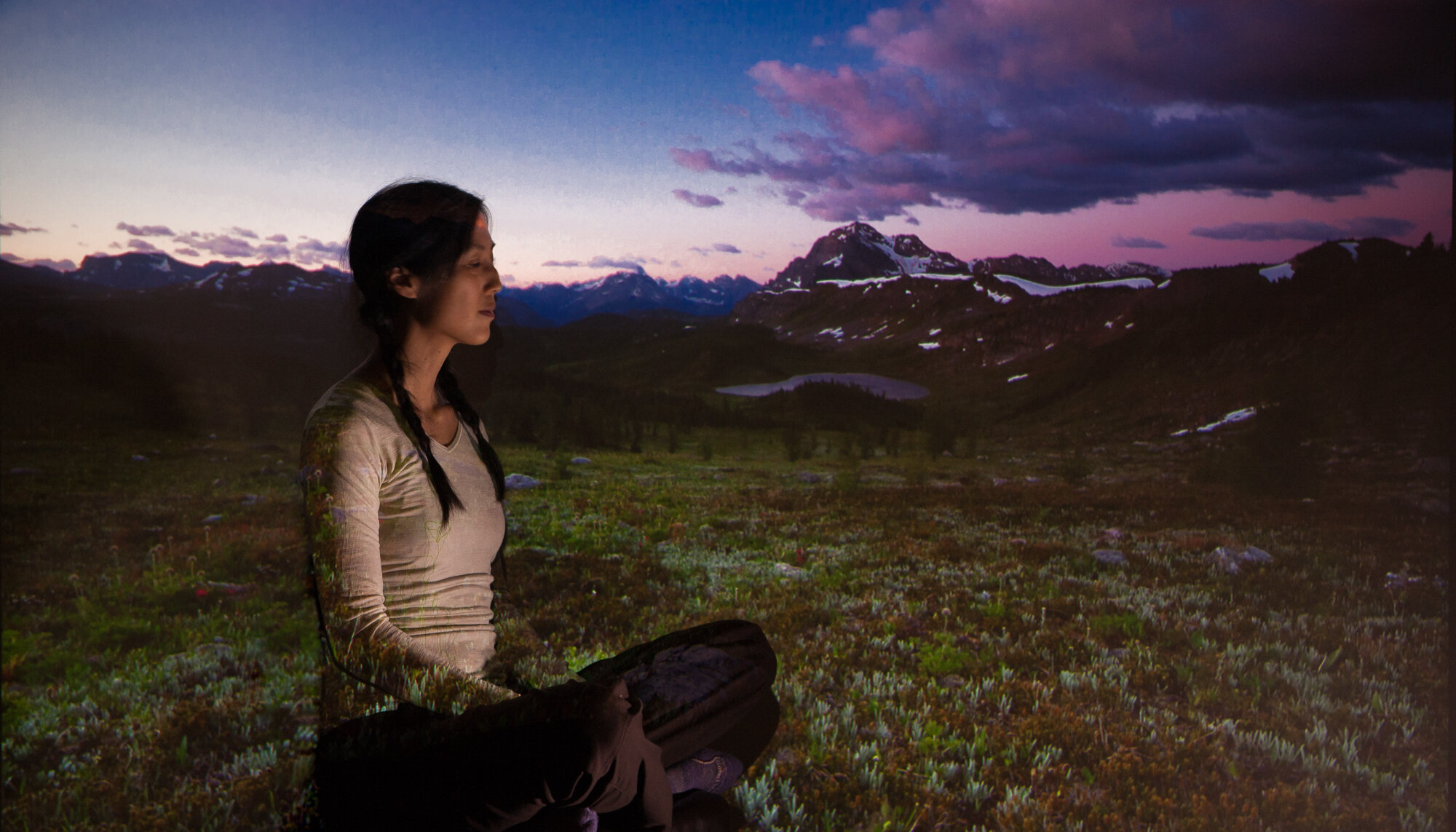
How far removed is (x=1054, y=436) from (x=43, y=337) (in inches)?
1600

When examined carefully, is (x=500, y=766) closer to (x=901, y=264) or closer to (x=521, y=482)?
(x=521, y=482)

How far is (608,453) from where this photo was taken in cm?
2647

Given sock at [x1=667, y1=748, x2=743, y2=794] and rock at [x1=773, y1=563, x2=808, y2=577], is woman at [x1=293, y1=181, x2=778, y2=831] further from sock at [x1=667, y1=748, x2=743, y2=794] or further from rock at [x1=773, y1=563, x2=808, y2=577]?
rock at [x1=773, y1=563, x2=808, y2=577]

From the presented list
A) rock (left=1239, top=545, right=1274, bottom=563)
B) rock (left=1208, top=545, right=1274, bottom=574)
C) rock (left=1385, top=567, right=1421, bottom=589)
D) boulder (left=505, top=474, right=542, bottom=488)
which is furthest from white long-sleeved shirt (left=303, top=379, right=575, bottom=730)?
boulder (left=505, top=474, right=542, bottom=488)

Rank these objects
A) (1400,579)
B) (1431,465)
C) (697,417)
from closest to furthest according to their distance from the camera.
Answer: (1400,579), (1431,465), (697,417)

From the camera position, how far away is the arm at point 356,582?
2016mm

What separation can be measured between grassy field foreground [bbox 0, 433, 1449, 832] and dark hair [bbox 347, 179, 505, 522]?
3328 millimetres

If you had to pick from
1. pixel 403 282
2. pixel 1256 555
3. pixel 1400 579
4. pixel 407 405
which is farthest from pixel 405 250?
pixel 1400 579

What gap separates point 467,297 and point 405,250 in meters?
0.31

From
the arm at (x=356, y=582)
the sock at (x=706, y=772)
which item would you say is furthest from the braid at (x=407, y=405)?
the sock at (x=706, y=772)

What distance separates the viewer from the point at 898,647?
265 inches

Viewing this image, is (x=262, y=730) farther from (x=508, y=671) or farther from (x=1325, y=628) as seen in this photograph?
(x=1325, y=628)

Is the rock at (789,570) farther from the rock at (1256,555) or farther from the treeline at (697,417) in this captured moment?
the treeline at (697,417)

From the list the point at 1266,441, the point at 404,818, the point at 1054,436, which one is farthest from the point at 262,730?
the point at 1054,436
